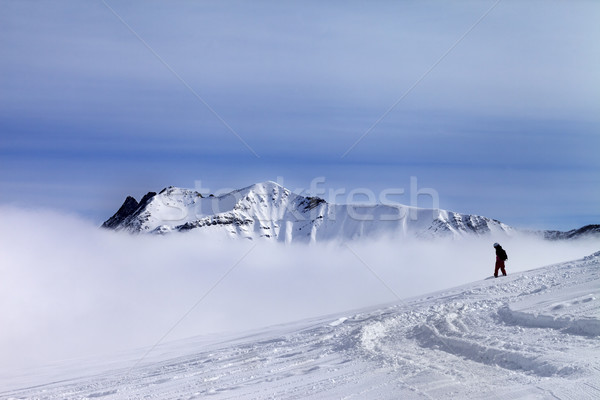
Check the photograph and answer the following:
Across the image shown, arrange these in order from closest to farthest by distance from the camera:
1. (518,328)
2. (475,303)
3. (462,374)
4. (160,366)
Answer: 1. (462,374)
2. (518,328)
3. (160,366)
4. (475,303)

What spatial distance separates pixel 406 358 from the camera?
32.0 feet

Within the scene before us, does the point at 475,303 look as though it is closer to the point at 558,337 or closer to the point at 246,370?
the point at 558,337

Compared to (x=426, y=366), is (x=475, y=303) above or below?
above

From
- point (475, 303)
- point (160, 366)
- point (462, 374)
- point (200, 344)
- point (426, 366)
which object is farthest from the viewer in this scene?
point (200, 344)

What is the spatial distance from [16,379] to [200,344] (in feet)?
16.8

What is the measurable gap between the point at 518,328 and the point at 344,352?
3514mm

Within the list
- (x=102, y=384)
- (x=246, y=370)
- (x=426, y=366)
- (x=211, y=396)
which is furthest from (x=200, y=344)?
(x=426, y=366)

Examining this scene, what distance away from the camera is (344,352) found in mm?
11383

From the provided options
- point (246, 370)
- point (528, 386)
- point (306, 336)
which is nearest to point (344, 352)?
point (246, 370)

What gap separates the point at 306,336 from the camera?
14.3 metres

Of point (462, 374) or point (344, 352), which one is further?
point (344, 352)

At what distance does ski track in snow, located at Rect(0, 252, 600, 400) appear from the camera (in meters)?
7.71

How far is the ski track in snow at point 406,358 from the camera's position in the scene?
→ 7715 millimetres

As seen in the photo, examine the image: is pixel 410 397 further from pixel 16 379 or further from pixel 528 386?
pixel 16 379
